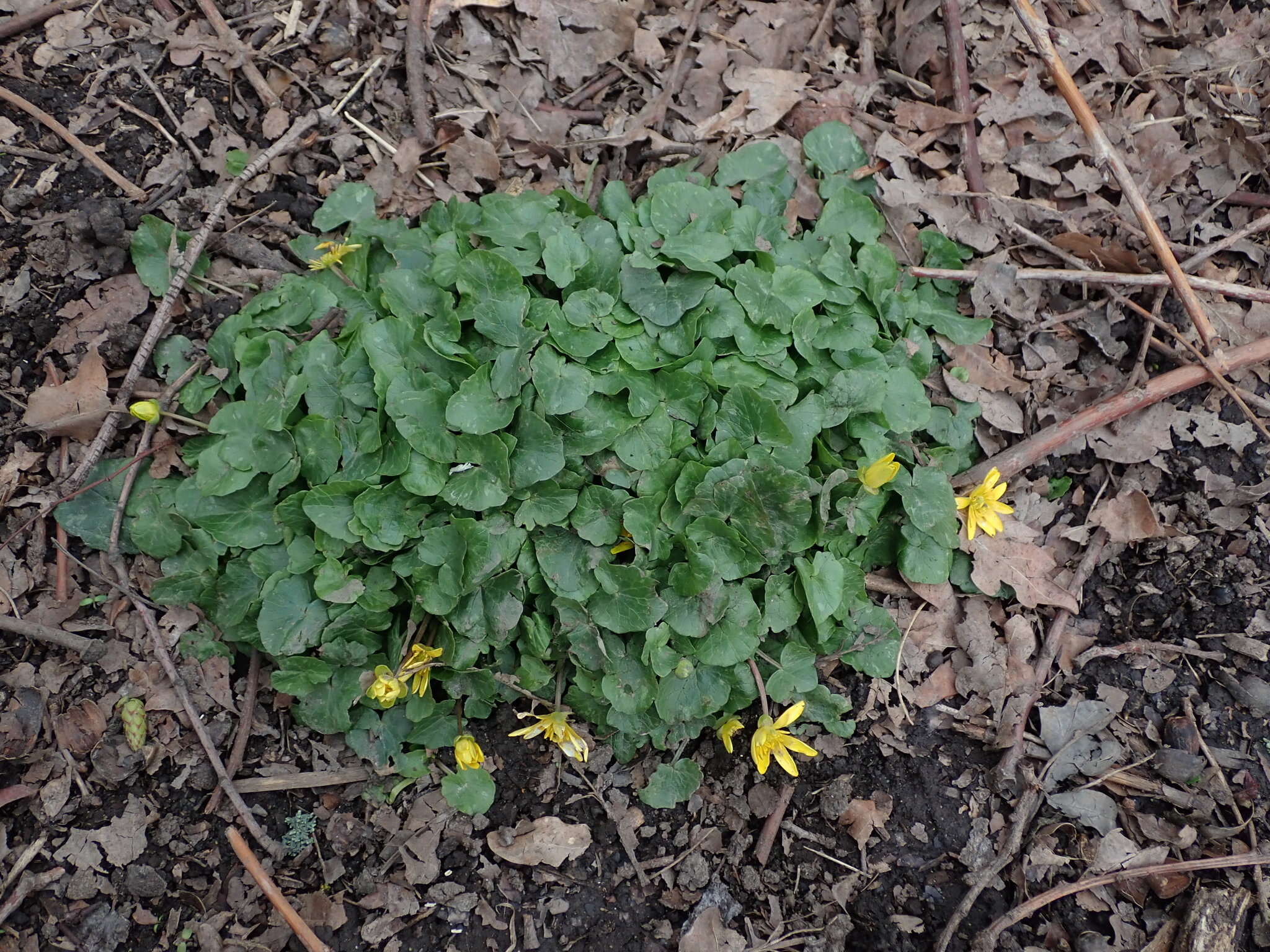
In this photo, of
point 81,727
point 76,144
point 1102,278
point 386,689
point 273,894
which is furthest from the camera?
point 76,144

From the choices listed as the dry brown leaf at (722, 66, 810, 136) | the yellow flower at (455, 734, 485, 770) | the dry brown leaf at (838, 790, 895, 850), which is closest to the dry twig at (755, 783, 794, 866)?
the dry brown leaf at (838, 790, 895, 850)

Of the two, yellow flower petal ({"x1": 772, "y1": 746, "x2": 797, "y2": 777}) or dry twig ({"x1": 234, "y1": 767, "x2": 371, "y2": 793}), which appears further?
dry twig ({"x1": 234, "y1": 767, "x2": 371, "y2": 793})

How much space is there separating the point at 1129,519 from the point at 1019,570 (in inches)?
18.5

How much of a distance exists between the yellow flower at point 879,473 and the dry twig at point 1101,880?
1.36 metres

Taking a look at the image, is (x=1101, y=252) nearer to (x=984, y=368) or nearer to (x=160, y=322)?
(x=984, y=368)

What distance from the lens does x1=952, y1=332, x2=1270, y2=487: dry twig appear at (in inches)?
122

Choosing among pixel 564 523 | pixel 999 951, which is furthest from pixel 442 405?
pixel 999 951

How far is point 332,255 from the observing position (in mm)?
3068

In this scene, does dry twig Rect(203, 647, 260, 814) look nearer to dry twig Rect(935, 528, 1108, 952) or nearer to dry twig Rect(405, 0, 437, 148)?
dry twig Rect(405, 0, 437, 148)

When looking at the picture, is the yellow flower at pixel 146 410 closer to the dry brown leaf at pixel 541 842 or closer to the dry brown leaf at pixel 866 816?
the dry brown leaf at pixel 541 842

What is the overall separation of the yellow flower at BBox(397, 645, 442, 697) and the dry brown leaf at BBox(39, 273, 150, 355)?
1.76 m

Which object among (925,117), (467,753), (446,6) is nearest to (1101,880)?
(467,753)

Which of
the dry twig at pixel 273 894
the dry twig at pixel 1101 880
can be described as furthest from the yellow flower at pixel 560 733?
the dry twig at pixel 1101 880

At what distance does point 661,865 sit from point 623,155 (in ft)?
9.18
